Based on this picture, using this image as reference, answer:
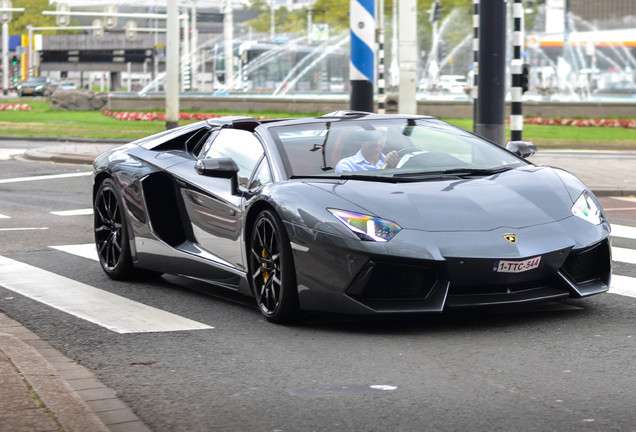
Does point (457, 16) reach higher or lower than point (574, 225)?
higher

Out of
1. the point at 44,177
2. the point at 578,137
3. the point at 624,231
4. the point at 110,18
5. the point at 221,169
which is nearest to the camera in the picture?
the point at 221,169

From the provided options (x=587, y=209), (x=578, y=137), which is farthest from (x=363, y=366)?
(x=578, y=137)

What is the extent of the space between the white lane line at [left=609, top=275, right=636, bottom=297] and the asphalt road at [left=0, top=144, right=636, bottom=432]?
9cm

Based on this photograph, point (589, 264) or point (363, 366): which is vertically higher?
point (589, 264)

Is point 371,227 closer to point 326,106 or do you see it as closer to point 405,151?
point 405,151

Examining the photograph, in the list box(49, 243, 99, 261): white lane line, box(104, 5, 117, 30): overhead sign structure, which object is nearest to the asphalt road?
box(49, 243, 99, 261): white lane line

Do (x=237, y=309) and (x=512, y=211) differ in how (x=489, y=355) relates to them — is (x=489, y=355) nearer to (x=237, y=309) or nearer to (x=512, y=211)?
(x=512, y=211)

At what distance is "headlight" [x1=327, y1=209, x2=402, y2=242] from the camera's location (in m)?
6.34

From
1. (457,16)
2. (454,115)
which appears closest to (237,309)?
(454,115)

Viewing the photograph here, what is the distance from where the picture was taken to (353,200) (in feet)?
21.6

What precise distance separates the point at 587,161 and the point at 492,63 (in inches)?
221

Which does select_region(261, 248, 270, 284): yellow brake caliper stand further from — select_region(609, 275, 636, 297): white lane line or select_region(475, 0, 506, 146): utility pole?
select_region(475, 0, 506, 146): utility pole

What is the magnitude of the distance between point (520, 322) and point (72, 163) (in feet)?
55.2

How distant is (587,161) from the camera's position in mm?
20281
